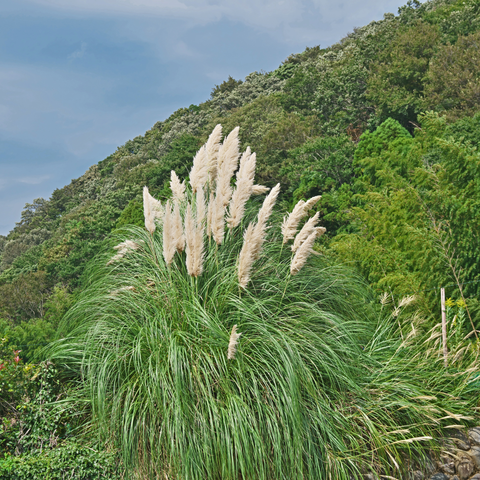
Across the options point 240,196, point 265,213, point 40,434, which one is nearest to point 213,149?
point 240,196

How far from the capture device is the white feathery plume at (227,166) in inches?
138

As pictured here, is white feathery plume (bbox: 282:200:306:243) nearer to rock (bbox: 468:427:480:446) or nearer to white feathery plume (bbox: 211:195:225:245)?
white feathery plume (bbox: 211:195:225:245)

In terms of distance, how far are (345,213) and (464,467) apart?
12.2m

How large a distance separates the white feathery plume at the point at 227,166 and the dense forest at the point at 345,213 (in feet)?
3.35

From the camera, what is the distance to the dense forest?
3.25 metres

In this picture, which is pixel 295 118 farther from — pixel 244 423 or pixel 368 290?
pixel 244 423

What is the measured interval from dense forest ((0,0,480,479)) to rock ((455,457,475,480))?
12.8 inches

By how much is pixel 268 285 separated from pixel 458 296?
2634 mm

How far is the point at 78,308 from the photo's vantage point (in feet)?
12.4

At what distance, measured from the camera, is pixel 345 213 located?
15.1 meters

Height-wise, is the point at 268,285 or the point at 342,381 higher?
the point at 268,285

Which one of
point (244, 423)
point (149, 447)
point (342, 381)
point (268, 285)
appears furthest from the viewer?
point (268, 285)

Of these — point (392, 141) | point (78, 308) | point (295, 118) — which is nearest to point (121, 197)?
point (295, 118)

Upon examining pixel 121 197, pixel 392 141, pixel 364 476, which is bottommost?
pixel 364 476
